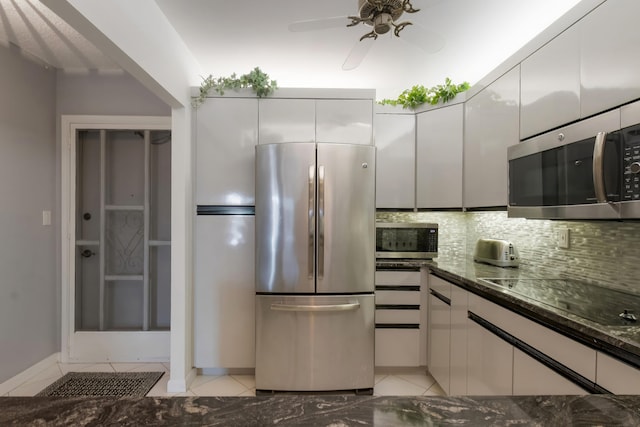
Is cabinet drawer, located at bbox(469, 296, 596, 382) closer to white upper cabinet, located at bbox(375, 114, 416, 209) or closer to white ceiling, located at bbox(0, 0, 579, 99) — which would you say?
white upper cabinet, located at bbox(375, 114, 416, 209)

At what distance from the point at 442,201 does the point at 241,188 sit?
1.64m

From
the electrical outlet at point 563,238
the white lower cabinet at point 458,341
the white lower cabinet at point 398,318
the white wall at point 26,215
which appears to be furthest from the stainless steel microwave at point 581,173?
the white wall at point 26,215

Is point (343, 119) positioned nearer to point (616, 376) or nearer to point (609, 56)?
point (609, 56)

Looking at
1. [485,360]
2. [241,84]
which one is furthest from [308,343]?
[241,84]

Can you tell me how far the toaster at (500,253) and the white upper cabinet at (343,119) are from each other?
1217mm

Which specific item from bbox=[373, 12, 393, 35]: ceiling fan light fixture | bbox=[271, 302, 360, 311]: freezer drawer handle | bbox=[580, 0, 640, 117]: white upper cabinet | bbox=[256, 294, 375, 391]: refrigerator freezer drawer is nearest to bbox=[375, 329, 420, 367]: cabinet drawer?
bbox=[256, 294, 375, 391]: refrigerator freezer drawer

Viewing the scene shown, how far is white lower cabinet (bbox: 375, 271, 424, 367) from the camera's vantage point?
2.51 metres

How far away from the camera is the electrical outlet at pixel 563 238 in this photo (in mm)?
1914

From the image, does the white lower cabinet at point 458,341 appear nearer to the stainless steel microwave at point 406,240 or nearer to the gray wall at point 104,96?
the stainless steel microwave at point 406,240

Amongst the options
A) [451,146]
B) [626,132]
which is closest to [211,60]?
[451,146]

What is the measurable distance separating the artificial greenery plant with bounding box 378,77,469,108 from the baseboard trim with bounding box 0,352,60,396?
3596mm

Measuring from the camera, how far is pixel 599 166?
50.5 inches

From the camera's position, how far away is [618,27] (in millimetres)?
Answer: 1319

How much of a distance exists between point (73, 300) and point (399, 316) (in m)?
2.78
